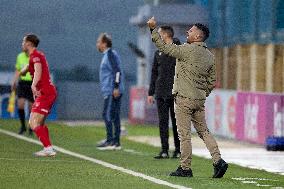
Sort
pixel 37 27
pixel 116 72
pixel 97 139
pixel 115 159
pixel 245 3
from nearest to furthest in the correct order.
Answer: pixel 115 159, pixel 116 72, pixel 97 139, pixel 245 3, pixel 37 27

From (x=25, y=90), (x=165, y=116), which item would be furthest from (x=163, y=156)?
(x=25, y=90)

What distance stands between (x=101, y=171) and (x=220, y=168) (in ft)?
5.18

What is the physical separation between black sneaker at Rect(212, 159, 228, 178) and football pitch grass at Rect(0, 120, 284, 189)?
0.10 meters

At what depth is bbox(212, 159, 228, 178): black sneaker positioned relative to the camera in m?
15.1

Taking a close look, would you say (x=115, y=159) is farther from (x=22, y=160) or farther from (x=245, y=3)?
(x=245, y=3)

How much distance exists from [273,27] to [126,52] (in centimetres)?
1318

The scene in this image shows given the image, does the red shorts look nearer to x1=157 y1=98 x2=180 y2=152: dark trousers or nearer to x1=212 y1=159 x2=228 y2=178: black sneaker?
x1=157 y1=98 x2=180 y2=152: dark trousers

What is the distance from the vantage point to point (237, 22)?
37688mm

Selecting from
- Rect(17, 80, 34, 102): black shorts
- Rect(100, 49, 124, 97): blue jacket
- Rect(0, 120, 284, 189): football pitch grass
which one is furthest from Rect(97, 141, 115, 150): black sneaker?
Rect(17, 80, 34, 102): black shorts

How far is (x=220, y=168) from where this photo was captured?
15086 mm

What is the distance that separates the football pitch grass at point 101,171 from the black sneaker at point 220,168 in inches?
3.7

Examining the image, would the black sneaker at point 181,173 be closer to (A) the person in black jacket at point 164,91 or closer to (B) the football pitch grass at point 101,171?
(B) the football pitch grass at point 101,171

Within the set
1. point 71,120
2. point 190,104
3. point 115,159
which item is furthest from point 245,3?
point 190,104

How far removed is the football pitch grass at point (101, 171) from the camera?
13867 millimetres
